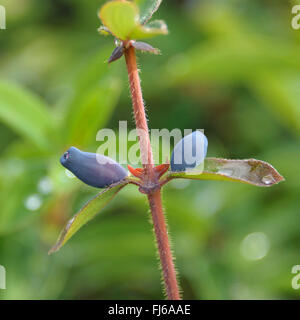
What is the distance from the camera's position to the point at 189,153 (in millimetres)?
739

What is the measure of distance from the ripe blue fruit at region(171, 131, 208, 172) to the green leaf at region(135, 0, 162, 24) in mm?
187

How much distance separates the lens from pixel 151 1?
0.77 metres

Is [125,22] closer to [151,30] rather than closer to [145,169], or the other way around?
[151,30]

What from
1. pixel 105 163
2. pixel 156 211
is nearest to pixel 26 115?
pixel 105 163

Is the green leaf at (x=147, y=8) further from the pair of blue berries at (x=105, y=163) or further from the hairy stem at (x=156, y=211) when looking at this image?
the pair of blue berries at (x=105, y=163)

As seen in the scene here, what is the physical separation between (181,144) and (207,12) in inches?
81.8

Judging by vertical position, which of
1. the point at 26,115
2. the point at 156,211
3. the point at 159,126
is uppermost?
the point at 159,126

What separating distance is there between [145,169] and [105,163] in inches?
2.7

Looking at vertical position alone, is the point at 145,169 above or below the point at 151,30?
below

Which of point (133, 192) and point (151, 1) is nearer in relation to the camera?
point (151, 1)

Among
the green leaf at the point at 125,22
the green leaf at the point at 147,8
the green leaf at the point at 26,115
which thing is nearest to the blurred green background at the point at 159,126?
the green leaf at the point at 26,115

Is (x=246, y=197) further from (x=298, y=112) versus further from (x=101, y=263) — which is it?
(x=101, y=263)

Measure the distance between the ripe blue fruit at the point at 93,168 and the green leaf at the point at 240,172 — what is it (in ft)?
0.29

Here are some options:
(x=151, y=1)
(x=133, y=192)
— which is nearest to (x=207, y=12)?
(x=133, y=192)
